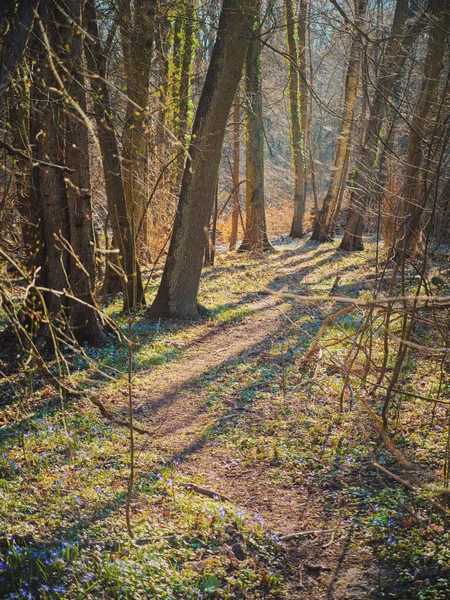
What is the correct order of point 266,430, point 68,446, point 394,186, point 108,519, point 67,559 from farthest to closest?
1. point 394,186
2. point 266,430
3. point 68,446
4. point 108,519
5. point 67,559

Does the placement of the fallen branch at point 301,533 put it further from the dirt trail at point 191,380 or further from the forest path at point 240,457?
the dirt trail at point 191,380

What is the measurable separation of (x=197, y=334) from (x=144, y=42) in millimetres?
6106

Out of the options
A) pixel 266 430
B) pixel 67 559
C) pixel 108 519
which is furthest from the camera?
pixel 266 430

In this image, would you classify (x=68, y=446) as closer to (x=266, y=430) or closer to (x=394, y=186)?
(x=266, y=430)

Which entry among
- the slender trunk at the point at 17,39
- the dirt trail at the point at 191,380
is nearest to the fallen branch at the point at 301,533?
the dirt trail at the point at 191,380

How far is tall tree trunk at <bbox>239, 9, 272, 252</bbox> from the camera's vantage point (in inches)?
739

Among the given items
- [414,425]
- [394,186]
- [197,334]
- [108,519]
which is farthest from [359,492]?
[394,186]

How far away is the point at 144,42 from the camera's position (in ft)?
38.2

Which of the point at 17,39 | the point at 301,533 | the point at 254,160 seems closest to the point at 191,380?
the point at 301,533

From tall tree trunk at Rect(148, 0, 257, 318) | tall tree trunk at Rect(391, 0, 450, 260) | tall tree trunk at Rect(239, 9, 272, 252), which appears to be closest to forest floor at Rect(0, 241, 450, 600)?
tall tree trunk at Rect(391, 0, 450, 260)

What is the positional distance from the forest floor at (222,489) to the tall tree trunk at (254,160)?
38.1 ft

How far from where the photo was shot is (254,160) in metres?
20.2

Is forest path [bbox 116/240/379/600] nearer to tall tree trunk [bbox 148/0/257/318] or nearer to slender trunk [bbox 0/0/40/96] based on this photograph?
tall tree trunk [bbox 148/0/257/318]

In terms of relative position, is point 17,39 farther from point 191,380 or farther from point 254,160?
point 254,160
